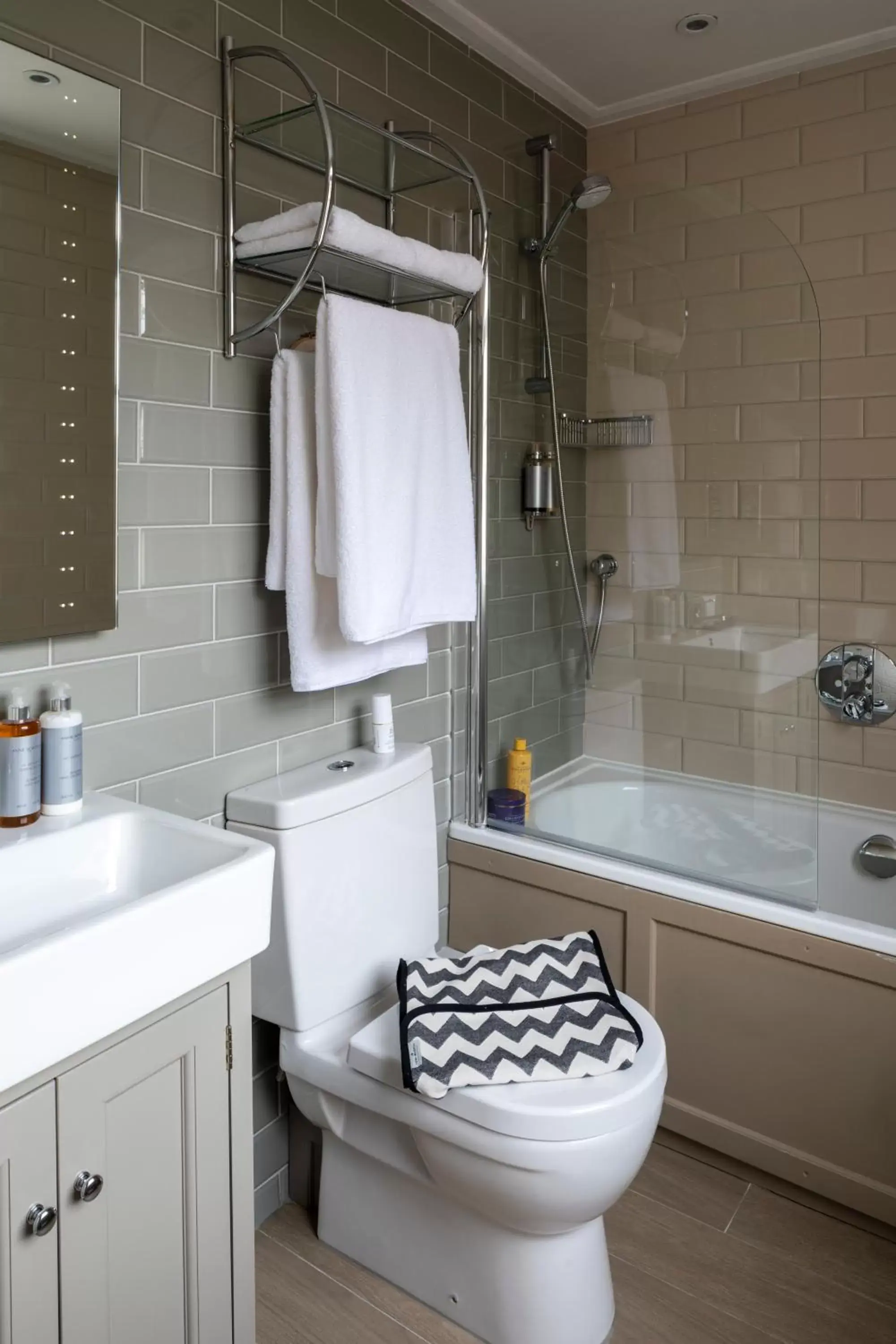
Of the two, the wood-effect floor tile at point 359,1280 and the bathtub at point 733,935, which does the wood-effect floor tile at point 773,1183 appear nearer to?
the bathtub at point 733,935

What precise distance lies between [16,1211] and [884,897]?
205 cm

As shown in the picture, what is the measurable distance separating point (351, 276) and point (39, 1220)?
158cm

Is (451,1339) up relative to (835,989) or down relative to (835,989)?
down

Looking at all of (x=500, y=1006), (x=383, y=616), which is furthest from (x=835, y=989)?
(x=383, y=616)

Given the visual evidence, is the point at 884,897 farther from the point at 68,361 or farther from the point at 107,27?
the point at 107,27

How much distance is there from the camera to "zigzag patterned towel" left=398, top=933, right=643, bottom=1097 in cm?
159

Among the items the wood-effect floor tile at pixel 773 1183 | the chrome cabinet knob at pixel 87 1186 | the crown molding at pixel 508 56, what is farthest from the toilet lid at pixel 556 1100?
the crown molding at pixel 508 56

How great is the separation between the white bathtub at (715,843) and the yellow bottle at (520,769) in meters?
0.03

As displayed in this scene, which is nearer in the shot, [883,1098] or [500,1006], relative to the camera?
[500,1006]

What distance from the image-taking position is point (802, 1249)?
1.91 metres

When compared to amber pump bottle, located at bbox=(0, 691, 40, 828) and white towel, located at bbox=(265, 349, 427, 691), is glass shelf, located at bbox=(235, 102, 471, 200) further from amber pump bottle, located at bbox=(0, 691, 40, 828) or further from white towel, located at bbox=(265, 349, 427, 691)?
amber pump bottle, located at bbox=(0, 691, 40, 828)

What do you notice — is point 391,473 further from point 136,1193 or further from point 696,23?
point 696,23

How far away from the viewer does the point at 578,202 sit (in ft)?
7.60

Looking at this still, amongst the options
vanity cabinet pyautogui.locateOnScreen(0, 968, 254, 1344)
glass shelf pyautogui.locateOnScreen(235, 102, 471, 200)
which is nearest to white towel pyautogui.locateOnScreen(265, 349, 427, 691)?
glass shelf pyautogui.locateOnScreen(235, 102, 471, 200)
